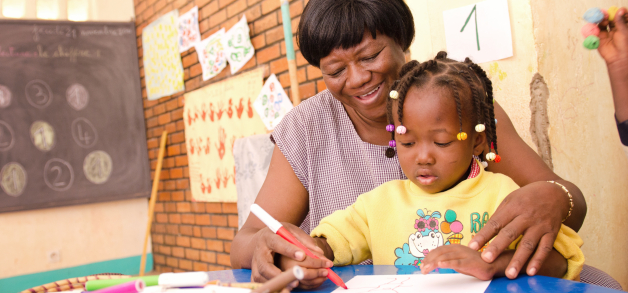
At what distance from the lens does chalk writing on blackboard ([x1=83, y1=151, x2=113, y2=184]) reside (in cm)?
431

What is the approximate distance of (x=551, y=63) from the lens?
170 cm

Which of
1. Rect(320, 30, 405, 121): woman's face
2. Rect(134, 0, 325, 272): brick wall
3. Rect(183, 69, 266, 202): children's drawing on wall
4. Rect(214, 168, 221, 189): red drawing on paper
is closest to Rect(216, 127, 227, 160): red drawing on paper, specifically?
Rect(183, 69, 266, 202): children's drawing on wall

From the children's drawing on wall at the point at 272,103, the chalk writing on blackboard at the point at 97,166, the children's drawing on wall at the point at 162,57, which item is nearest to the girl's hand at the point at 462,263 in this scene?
the children's drawing on wall at the point at 272,103

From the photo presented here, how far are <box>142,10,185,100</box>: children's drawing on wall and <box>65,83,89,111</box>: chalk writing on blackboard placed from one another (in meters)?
0.53

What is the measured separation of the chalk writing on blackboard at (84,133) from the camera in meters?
4.29

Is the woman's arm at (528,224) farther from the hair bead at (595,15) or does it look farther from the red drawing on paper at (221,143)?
the red drawing on paper at (221,143)

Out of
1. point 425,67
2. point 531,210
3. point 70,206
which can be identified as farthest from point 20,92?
point 531,210

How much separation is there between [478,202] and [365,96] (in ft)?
1.68

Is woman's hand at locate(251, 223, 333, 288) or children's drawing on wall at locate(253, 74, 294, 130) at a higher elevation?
children's drawing on wall at locate(253, 74, 294, 130)

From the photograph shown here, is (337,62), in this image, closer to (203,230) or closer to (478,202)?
(478,202)

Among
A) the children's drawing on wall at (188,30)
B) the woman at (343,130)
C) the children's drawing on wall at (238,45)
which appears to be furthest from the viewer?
the children's drawing on wall at (188,30)

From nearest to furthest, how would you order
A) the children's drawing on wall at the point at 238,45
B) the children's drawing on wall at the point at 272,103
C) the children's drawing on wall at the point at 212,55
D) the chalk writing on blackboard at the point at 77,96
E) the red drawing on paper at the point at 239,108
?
the children's drawing on wall at the point at 272,103
the children's drawing on wall at the point at 238,45
the red drawing on paper at the point at 239,108
the children's drawing on wall at the point at 212,55
the chalk writing on blackboard at the point at 77,96

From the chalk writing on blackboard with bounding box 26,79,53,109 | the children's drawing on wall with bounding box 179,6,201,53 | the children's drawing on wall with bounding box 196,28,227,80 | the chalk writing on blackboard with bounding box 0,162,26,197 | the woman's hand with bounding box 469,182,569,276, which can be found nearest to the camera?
the woman's hand with bounding box 469,182,569,276

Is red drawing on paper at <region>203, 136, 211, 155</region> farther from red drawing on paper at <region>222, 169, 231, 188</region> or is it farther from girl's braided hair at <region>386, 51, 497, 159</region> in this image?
girl's braided hair at <region>386, 51, 497, 159</region>
